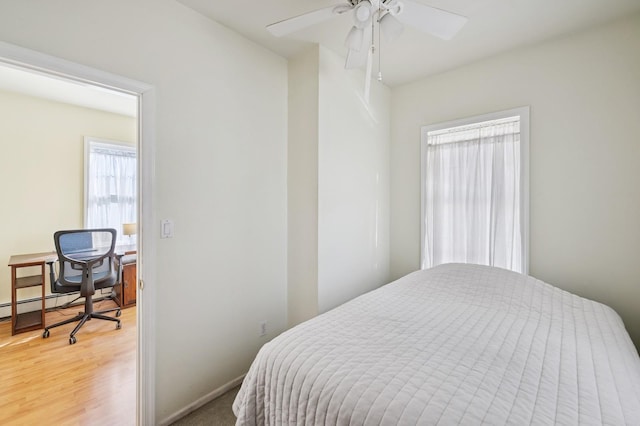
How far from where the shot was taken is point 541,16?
5.91 ft

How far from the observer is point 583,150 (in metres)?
1.96

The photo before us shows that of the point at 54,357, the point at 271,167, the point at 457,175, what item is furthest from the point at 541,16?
the point at 54,357

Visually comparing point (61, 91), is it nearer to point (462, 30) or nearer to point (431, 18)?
point (431, 18)

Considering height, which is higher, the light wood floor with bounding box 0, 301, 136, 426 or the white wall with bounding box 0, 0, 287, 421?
the white wall with bounding box 0, 0, 287, 421

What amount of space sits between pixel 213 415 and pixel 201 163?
165 centimetres

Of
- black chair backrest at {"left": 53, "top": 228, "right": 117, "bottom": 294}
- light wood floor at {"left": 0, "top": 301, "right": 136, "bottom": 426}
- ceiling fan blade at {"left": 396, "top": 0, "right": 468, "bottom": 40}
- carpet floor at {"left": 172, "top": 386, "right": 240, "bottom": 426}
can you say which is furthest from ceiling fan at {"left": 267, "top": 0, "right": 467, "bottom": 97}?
black chair backrest at {"left": 53, "top": 228, "right": 117, "bottom": 294}

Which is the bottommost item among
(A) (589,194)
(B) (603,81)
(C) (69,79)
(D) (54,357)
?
(D) (54,357)

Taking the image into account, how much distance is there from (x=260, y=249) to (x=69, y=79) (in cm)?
150

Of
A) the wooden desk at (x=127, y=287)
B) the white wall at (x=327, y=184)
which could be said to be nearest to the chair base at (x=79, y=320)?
the wooden desk at (x=127, y=287)

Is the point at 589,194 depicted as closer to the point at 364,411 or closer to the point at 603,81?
the point at 603,81

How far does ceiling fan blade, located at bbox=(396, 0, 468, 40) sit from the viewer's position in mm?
1229

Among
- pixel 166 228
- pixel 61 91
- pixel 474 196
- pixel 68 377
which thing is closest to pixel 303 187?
pixel 166 228

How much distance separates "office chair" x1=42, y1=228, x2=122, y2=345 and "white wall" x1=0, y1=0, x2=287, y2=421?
5.82 feet

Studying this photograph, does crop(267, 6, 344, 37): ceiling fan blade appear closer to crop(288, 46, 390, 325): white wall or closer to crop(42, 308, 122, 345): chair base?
crop(288, 46, 390, 325): white wall
